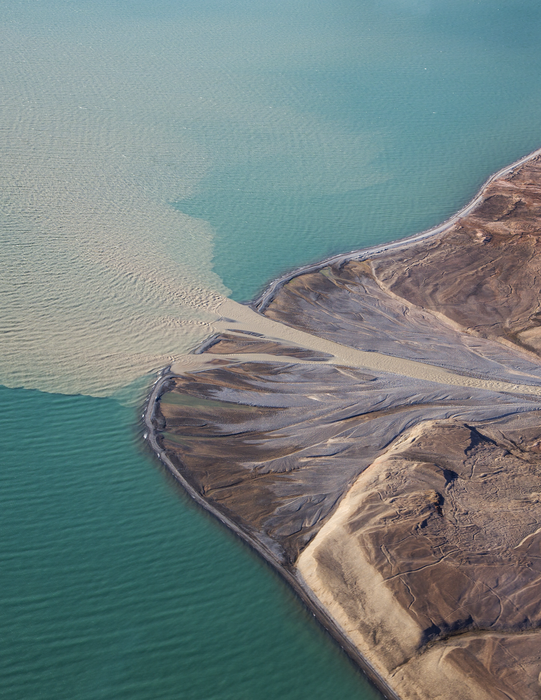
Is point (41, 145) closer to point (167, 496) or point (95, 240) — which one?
point (95, 240)

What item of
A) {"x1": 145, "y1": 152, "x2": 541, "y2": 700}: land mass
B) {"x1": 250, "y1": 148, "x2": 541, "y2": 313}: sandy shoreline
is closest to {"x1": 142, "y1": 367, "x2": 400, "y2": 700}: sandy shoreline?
{"x1": 145, "y1": 152, "x2": 541, "y2": 700}: land mass

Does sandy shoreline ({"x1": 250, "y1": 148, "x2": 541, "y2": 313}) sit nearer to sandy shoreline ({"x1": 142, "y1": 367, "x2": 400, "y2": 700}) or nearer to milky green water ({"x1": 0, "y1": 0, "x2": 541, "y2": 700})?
milky green water ({"x1": 0, "y1": 0, "x2": 541, "y2": 700})

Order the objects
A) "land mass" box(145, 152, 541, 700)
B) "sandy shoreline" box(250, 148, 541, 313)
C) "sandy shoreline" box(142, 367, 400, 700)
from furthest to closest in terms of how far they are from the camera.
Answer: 1. "sandy shoreline" box(250, 148, 541, 313)
2. "land mass" box(145, 152, 541, 700)
3. "sandy shoreline" box(142, 367, 400, 700)

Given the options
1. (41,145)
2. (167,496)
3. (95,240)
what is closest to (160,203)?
(95,240)

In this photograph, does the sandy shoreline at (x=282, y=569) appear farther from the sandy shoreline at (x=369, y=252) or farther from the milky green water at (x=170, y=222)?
the sandy shoreline at (x=369, y=252)

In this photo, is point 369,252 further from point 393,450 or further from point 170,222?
point 393,450

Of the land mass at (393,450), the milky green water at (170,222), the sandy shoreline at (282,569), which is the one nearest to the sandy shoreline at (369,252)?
the land mass at (393,450)

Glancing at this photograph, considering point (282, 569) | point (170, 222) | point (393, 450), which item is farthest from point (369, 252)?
point (282, 569)
